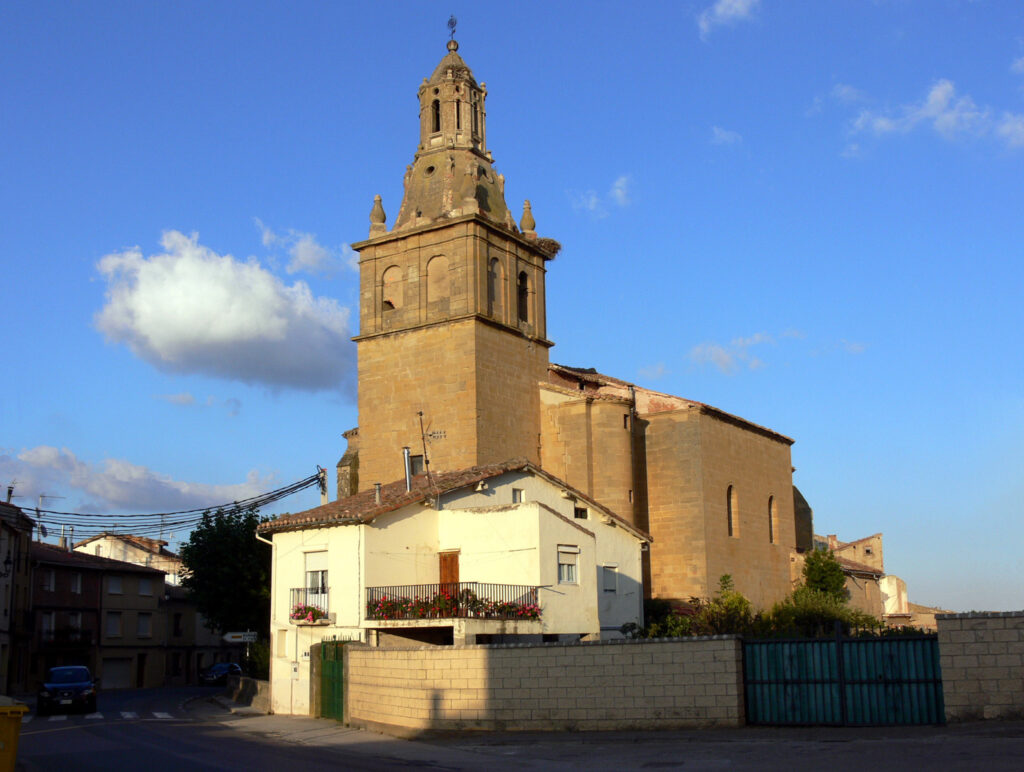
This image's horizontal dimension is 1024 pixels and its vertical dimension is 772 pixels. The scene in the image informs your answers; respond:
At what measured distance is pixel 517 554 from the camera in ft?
93.2

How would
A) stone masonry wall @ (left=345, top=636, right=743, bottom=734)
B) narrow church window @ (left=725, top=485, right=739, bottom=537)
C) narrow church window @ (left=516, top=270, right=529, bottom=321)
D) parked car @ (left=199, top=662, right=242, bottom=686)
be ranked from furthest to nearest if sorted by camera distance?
parked car @ (left=199, top=662, right=242, bottom=686) < narrow church window @ (left=725, top=485, right=739, bottom=537) < narrow church window @ (left=516, top=270, right=529, bottom=321) < stone masonry wall @ (left=345, top=636, right=743, bottom=734)

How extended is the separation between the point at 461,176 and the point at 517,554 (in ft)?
57.8

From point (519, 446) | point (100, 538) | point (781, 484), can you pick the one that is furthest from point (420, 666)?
point (100, 538)

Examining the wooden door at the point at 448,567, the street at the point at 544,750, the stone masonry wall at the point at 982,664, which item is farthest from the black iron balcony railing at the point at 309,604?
the stone masonry wall at the point at 982,664

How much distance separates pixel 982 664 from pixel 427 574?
652 inches

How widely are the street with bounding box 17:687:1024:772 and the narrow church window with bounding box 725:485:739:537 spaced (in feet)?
76.8

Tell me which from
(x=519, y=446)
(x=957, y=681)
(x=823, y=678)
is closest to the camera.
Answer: (x=957, y=681)

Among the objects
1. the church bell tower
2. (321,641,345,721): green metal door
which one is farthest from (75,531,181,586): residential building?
(321,641,345,721): green metal door

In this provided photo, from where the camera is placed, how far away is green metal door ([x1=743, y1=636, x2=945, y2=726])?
16.2 meters

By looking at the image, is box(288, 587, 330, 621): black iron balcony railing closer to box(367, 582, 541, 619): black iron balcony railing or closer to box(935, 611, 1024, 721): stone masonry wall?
box(367, 582, 541, 619): black iron balcony railing

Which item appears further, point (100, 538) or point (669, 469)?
point (100, 538)

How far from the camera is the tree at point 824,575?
4609 centimetres

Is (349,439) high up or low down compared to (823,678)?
up

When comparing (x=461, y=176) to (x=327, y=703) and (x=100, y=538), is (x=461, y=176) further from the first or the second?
(x=100, y=538)
